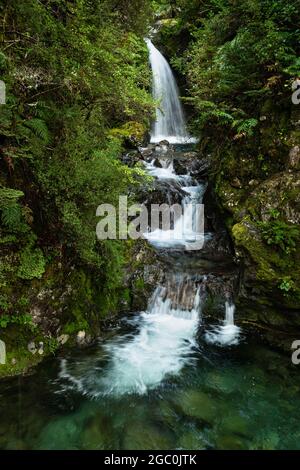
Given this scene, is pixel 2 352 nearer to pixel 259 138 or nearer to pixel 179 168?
pixel 259 138

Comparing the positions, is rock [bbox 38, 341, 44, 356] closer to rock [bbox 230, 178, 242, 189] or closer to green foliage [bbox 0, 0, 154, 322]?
green foliage [bbox 0, 0, 154, 322]

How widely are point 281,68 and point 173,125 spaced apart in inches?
456

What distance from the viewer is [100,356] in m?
6.32

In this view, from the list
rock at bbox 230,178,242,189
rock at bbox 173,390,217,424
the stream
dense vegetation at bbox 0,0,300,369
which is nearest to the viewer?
the stream

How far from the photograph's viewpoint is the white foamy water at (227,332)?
23.2 feet

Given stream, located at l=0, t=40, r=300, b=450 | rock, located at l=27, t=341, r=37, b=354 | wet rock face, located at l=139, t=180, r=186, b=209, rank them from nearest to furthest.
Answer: stream, located at l=0, t=40, r=300, b=450
rock, located at l=27, t=341, r=37, b=354
wet rock face, located at l=139, t=180, r=186, b=209

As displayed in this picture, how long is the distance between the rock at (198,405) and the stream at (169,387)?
15 millimetres

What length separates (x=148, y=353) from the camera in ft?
21.9

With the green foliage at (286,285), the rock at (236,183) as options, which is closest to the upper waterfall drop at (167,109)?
the rock at (236,183)

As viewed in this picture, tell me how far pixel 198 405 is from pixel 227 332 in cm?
234

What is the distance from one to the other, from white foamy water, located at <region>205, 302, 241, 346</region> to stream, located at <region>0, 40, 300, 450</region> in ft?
0.07

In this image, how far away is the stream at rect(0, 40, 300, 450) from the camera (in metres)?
4.61

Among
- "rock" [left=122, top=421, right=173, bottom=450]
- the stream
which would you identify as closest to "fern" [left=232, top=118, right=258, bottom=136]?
the stream
